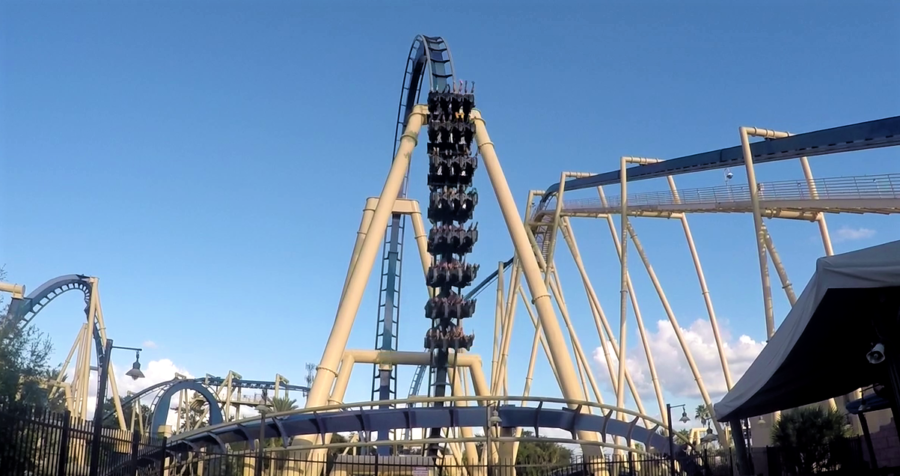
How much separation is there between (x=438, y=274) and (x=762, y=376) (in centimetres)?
1621

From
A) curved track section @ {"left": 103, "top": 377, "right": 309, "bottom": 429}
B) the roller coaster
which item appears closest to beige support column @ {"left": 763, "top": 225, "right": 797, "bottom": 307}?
the roller coaster

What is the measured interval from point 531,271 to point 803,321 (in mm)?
14964

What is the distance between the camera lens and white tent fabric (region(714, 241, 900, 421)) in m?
6.67

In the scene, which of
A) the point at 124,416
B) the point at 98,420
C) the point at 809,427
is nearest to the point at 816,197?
the point at 809,427

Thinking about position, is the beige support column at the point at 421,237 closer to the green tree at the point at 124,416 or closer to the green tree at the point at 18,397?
the green tree at the point at 124,416

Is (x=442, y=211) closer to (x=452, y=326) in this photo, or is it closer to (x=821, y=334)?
(x=452, y=326)

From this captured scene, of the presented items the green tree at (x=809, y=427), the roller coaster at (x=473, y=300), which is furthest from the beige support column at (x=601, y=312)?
the green tree at (x=809, y=427)

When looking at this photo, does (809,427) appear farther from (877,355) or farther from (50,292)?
(50,292)

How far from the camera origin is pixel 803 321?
7.70m

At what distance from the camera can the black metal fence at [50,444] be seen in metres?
6.21

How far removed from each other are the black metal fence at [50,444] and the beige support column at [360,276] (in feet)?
39.4

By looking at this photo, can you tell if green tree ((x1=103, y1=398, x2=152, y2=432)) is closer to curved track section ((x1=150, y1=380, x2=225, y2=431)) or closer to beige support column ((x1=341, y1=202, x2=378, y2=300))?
curved track section ((x1=150, y1=380, x2=225, y2=431))

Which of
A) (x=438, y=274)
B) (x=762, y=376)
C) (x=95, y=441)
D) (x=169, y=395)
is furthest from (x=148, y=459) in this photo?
(x=169, y=395)

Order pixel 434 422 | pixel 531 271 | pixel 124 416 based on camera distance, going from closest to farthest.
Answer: pixel 434 422 < pixel 531 271 < pixel 124 416
